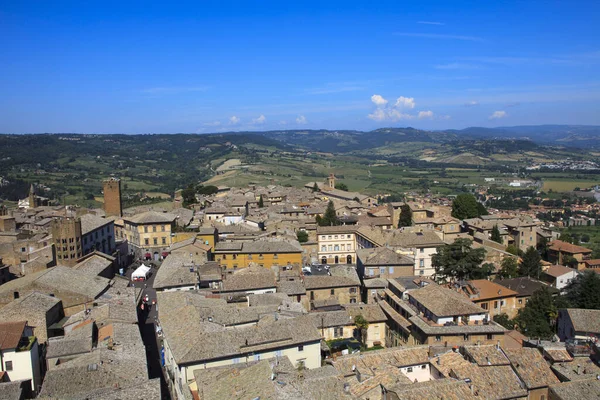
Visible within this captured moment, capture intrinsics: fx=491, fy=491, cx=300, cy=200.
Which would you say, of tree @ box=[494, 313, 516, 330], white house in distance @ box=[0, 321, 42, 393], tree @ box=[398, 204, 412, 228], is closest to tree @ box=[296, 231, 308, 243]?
tree @ box=[398, 204, 412, 228]

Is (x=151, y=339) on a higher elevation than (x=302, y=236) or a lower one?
lower

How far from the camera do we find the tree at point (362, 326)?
28.7 m

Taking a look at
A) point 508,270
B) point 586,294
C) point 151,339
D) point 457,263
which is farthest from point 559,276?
point 151,339

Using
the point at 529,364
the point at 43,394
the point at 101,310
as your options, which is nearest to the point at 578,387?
the point at 529,364

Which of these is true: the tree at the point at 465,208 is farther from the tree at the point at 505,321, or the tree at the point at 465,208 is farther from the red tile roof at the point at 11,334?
the red tile roof at the point at 11,334

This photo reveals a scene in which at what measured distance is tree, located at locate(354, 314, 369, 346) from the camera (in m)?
28.7

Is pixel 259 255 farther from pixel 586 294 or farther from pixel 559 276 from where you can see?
pixel 559 276

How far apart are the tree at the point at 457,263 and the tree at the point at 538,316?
5.57 m

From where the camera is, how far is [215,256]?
43531 millimetres

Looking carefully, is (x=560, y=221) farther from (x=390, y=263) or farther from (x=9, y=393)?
(x=9, y=393)

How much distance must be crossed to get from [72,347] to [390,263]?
24.2m

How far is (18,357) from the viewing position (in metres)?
22.5

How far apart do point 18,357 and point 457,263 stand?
2993 cm

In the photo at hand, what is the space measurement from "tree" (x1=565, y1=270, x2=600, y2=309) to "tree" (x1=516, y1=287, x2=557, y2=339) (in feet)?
7.86
